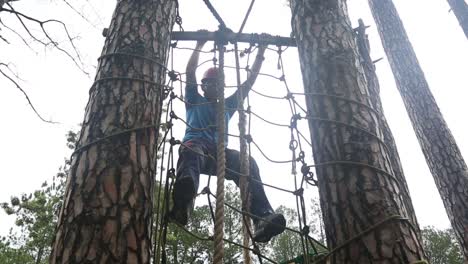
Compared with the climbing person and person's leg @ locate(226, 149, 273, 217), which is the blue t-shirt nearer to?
the climbing person

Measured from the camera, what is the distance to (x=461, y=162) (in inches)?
154

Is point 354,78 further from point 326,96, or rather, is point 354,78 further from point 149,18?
point 149,18

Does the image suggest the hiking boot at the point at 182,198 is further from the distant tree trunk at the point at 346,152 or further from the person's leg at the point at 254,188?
the distant tree trunk at the point at 346,152

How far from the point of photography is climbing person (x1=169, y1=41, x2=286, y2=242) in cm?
219

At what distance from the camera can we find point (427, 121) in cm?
428

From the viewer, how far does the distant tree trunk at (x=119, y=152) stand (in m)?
1.30

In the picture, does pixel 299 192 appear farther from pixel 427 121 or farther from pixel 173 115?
pixel 427 121

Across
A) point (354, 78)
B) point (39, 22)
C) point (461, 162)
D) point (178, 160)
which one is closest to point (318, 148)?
point (354, 78)

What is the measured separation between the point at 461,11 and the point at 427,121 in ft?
8.64

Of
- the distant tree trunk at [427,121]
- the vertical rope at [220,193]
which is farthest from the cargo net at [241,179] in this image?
the distant tree trunk at [427,121]

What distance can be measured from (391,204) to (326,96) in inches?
22.8

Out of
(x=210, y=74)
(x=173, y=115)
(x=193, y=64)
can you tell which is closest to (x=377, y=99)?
(x=210, y=74)

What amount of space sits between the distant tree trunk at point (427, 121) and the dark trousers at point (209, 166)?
2325 millimetres

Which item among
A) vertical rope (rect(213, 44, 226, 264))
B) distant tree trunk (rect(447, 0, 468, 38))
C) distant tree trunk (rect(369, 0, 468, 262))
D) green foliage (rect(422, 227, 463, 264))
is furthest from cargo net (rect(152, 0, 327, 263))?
green foliage (rect(422, 227, 463, 264))
